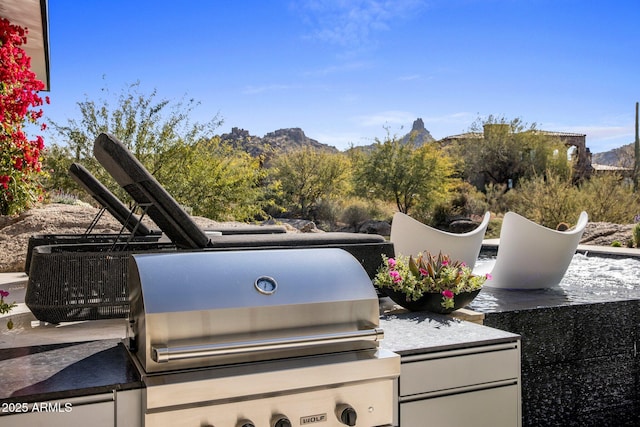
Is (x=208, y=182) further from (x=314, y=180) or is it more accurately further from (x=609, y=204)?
(x=314, y=180)

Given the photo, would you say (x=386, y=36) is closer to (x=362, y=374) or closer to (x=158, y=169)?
(x=158, y=169)

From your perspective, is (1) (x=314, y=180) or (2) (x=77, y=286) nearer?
(2) (x=77, y=286)

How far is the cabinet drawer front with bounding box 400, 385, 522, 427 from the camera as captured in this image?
2.17 metres

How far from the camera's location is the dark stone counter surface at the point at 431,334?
222cm

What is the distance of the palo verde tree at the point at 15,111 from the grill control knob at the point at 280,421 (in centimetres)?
519

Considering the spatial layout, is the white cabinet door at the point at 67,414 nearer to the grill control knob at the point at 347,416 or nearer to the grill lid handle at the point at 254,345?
the grill lid handle at the point at 254,345

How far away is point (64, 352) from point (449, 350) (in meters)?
1.44

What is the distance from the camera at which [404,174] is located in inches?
850

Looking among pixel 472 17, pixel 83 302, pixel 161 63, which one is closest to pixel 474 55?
pixel 472 17

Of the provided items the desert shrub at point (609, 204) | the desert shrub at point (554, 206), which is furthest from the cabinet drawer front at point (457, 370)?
the desert shrub at point (609, 204)

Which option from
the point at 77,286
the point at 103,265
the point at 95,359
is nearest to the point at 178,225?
the point at 103,265

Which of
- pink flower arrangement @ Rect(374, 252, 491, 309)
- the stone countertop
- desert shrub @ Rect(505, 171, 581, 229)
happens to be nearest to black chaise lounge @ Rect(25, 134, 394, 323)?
the stone countertop

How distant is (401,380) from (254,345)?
631 millimetres

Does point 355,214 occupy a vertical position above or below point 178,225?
below
